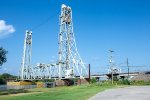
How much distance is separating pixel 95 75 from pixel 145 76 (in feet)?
109

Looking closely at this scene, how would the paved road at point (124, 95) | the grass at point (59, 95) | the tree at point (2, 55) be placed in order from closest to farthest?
1. the paved road at point (124, 95)
2. the grass at point (59, 95)
3. the tree at point (2, 55)

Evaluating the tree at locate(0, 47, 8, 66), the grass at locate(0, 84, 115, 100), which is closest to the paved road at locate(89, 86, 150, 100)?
the grass at locate(0, 84, 115, 100)

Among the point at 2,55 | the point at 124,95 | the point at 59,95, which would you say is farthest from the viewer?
the point at 2,55

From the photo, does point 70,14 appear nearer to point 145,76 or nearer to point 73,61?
point 73,61

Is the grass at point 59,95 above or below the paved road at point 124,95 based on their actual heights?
below

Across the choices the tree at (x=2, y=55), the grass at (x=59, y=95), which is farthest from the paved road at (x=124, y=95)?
the tree at (x=2, y=55)

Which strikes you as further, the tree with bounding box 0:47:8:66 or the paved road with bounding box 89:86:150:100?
the tree with bounding box 0:47:8:66

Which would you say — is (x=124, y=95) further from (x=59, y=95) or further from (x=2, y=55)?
(x=2, y=55)

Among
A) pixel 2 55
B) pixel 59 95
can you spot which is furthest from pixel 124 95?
pixel 2 55

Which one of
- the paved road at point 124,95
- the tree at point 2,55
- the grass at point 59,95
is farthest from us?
the tree at point 2,55

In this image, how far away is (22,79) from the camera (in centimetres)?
11650

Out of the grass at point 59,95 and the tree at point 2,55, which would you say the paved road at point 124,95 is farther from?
the tree at point 2,55

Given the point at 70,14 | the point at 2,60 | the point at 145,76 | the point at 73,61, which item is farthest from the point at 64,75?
the point at 2,60

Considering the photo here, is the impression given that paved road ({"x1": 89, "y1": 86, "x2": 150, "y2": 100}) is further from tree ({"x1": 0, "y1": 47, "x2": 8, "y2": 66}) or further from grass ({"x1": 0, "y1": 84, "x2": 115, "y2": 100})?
tree ({"x1": 0, "y1": 47, "x2": 8, "y2": 66})
